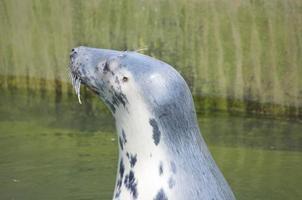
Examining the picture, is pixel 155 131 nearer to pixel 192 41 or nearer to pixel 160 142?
pixel 160 142

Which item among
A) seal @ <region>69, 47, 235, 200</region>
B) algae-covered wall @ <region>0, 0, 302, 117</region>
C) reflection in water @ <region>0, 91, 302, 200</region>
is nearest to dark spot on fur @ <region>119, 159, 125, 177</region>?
seal @ <region>69, 47, 235, 200</region>

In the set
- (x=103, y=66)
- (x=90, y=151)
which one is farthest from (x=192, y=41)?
(x=103, y=66)

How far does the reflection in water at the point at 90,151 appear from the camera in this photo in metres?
5.57

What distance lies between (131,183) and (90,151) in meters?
3.02

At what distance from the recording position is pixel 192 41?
725 centimetres

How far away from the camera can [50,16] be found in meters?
7.71

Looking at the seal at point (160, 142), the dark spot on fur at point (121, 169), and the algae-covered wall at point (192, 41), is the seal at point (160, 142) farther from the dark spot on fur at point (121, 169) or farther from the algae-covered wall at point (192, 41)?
the algae-covered wall at point (192, 41)

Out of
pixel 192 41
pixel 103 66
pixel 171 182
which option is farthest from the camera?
pixel 192 41

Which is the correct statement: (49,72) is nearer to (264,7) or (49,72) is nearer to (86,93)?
(86,93)

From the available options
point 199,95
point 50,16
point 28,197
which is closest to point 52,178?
point 28,197

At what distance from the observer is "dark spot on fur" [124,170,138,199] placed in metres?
3.23

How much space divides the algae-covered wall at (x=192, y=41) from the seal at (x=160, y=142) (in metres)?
3.80

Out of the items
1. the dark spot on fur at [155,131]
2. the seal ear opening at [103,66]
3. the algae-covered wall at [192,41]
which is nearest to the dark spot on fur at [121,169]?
the dark spot on fur at [155,131]

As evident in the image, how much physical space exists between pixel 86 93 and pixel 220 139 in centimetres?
143
